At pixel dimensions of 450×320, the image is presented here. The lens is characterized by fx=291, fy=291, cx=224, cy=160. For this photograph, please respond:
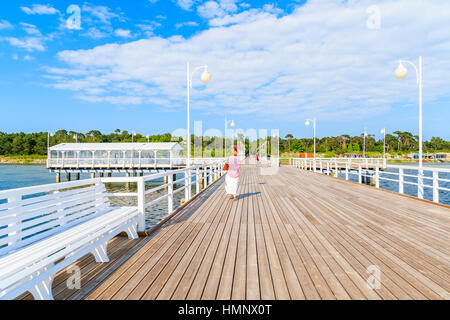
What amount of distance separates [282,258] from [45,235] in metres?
2.73

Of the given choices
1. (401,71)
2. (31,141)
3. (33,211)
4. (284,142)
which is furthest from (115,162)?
(284,142)

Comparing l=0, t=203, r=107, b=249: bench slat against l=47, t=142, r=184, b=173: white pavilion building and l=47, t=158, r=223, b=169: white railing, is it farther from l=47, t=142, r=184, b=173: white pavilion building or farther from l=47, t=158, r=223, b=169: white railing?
l=47, t=158, r=223, b=169: white railing

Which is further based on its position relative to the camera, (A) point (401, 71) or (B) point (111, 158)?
(B) point (111, 158)

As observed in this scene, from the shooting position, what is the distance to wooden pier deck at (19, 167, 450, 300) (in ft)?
9.05

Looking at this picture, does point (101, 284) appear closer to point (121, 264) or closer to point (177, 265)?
point (121, 264)

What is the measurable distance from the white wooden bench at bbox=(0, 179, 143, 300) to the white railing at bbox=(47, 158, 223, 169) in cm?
→ 3114

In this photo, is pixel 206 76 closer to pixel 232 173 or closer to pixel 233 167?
pixel 233 167

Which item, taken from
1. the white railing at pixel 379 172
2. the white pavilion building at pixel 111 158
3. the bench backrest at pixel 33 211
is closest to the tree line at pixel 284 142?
the white pavilion building at pixel 111 158

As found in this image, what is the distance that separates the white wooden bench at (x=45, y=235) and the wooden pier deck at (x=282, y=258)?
29 cm

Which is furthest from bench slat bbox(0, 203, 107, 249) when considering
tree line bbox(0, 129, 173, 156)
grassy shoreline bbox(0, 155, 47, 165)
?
grassy shoreline bbox(0, 155, 47, 165)

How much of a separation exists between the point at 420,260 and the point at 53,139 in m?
108

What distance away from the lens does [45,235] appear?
10.4ft

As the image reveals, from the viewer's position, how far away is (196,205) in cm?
766
